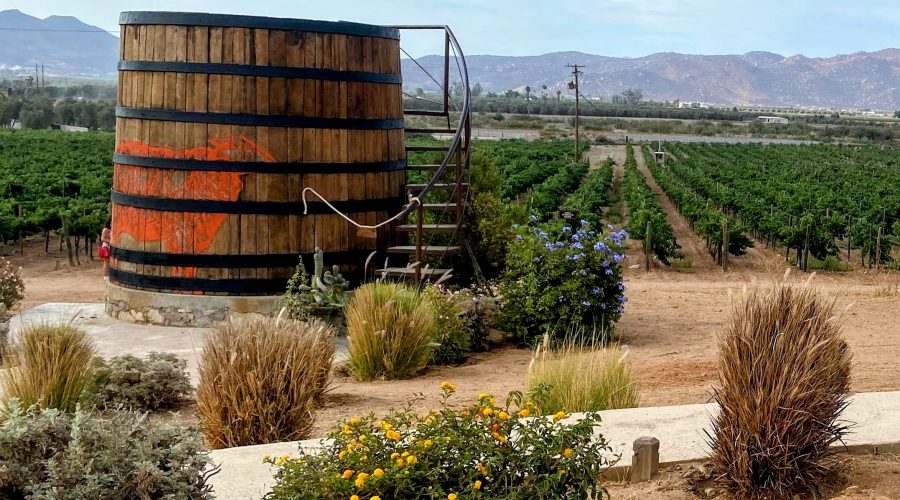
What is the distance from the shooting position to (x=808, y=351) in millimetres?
4922

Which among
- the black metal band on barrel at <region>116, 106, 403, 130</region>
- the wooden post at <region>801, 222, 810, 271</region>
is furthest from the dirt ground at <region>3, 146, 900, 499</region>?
the wooden post at <region>801, 222, 810, 271</region>

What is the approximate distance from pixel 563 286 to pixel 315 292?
7.83 feet

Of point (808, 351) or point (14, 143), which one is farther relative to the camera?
point (14, 143)

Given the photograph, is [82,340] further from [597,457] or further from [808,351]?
[808,351]

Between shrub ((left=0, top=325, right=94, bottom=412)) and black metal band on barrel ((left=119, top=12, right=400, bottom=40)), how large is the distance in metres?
4.22

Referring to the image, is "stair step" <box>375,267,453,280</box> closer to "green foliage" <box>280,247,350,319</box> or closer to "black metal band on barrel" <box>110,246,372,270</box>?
"black metal band on barrel" <box>110,246,372,270</box>

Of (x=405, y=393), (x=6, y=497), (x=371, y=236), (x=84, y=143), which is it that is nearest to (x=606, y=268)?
(x=371, y=236)

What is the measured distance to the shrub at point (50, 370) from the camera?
259 inches

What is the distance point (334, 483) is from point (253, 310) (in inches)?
262

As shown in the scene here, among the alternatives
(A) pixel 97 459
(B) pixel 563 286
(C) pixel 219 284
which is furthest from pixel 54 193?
(A) pixel 97 459

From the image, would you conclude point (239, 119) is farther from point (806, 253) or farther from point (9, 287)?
point (806, 253)

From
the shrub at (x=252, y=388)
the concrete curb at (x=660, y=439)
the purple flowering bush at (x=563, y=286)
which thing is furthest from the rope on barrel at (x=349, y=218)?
the concrete curb at (x=660, y=439)

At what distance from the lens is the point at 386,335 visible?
866 centimetres

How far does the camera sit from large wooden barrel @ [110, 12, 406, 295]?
406 inches
